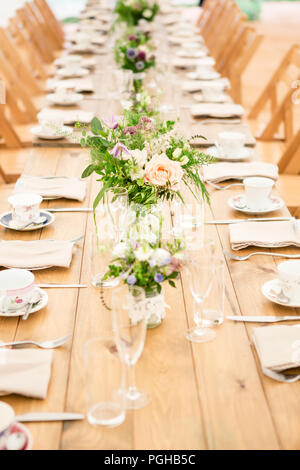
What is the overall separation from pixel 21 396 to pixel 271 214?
44.7 inches

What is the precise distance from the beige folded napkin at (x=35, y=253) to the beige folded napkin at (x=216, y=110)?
5.17 ft

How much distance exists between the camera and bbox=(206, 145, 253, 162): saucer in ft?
8.82

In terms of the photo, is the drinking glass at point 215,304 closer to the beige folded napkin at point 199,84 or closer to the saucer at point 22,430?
the saucer at point 22,430

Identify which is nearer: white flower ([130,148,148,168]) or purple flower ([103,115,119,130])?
white flower ([130,148,148,168])

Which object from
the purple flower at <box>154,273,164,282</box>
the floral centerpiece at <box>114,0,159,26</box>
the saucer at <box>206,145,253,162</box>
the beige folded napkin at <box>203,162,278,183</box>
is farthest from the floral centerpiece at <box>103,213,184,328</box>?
the floral centerpiece at <box>114,0,159,26</box>

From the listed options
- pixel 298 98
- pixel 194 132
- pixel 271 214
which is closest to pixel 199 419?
pixel 271 214

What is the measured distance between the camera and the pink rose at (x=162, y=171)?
1.73 m

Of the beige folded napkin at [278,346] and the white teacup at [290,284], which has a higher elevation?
the white teacup at [290,284]

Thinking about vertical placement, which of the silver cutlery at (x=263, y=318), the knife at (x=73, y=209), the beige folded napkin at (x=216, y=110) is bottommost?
the silver cutlery at (x=263, y=318)

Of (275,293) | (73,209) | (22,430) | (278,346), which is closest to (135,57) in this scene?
(73,209)

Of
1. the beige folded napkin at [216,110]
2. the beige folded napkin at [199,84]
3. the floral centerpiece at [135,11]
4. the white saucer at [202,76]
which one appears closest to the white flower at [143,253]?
the beige folded napkin at [216,110]

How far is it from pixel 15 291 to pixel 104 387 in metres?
0.41

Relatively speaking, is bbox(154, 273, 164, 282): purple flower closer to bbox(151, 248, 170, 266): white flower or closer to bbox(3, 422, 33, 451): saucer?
bbox(151, 248, 170, 266): white flower

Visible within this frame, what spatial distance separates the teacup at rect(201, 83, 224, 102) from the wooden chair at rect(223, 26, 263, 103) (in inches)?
45.4
